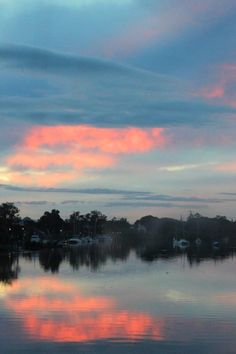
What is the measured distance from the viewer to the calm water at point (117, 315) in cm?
1678

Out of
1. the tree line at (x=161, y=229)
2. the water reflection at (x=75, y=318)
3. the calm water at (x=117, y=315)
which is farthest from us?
the tree line at (x=161, y=229)

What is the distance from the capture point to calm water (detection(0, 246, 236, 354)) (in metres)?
16.8

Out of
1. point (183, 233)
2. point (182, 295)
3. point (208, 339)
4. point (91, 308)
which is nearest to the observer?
point (208, 339)

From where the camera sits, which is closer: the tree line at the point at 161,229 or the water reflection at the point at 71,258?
the water reflection at the point at 71,258

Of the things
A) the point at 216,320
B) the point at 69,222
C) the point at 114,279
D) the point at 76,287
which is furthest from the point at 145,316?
the point at 69,222

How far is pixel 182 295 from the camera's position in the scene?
2953 cm

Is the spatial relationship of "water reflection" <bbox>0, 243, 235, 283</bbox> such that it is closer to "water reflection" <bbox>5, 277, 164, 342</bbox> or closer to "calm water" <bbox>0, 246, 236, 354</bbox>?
"calm water" <bbox>0, 246, 236, 354</bbox>

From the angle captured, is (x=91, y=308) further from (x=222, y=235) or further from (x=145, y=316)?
(x=222, y=235)

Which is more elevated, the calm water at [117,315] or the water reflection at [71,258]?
the water reflection at [71,258]

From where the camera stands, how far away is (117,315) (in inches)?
885

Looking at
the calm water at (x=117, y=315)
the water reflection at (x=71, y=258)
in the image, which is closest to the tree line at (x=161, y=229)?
the water reflection at (x=71, y=258)

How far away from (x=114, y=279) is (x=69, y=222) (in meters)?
130

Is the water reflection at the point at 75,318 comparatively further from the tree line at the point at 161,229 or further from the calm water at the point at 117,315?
the tree line at the point at 161,229

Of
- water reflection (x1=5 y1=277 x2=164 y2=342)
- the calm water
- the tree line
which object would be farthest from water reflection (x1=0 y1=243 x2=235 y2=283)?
the tree line
